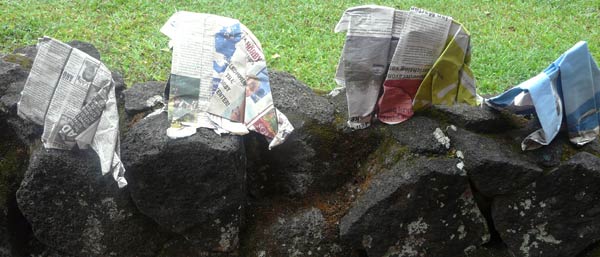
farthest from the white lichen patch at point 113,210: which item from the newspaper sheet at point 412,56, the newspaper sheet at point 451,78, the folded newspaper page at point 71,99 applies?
the newspaper sheet at point 451,78

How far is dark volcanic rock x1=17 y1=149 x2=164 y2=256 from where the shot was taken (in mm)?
2273

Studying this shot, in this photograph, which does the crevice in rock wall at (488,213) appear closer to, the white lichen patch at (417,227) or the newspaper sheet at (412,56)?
the white lichen patch at (417,227)

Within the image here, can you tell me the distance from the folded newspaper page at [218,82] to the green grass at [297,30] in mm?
1560

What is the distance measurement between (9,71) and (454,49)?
66.9 inches

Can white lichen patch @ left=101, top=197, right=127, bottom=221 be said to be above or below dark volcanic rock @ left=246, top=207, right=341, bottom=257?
above

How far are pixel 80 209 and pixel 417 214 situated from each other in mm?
1228

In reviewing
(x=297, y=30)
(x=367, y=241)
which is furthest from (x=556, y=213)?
(x=297, y=30)

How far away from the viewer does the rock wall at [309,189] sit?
223cm

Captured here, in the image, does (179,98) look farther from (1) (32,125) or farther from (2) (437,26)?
(2) (437,26)

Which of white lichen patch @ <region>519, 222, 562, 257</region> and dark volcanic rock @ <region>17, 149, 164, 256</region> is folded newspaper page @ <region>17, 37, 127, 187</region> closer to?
dark volcanic rock @ <region>17, 149, 164, 256</region>

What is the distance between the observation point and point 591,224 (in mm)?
2279

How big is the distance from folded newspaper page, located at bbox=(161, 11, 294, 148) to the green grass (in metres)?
1.56

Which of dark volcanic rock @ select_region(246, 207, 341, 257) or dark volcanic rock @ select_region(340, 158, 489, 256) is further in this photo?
dark volcanic rock @ select_region(246, 207, 341, 257)

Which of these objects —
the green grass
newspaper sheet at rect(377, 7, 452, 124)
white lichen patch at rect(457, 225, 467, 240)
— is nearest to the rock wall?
white lichen patch at rect(457, 225, 467, 240)
